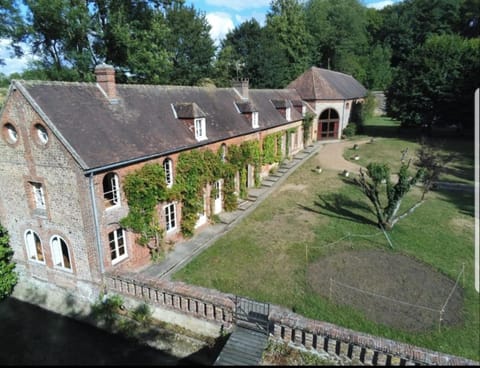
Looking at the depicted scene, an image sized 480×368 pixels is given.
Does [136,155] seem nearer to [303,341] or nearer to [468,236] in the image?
[303,341]

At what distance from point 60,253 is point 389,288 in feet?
47.5

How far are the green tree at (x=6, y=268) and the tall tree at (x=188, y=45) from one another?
35618mm

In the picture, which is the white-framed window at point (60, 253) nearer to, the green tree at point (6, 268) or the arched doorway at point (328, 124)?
the green tree at point (6, 268)

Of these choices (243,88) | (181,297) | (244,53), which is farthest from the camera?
(244,53)

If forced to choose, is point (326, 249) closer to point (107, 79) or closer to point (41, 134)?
point (107, 79)

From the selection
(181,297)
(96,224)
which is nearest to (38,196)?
(96,224)

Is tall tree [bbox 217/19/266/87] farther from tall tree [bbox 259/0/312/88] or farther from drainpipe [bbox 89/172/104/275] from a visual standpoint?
drainpipe [bbox 89/172/104/275]

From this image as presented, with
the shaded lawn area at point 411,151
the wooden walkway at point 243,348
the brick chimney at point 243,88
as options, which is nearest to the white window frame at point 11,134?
the wooden walkway at point 243,348

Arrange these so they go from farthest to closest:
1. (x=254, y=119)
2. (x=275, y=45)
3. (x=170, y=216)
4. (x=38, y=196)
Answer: (x=275, y=45), (x=254, y=119), (x=170, y=216), (x=38, y=196)

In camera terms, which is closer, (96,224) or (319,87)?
Answer: (96,224)

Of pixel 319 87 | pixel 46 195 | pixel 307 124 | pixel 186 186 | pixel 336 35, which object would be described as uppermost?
pixel 336 35

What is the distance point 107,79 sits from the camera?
15.5 meters

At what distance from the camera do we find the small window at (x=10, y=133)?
13.3 meters

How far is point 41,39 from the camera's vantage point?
2975cm
